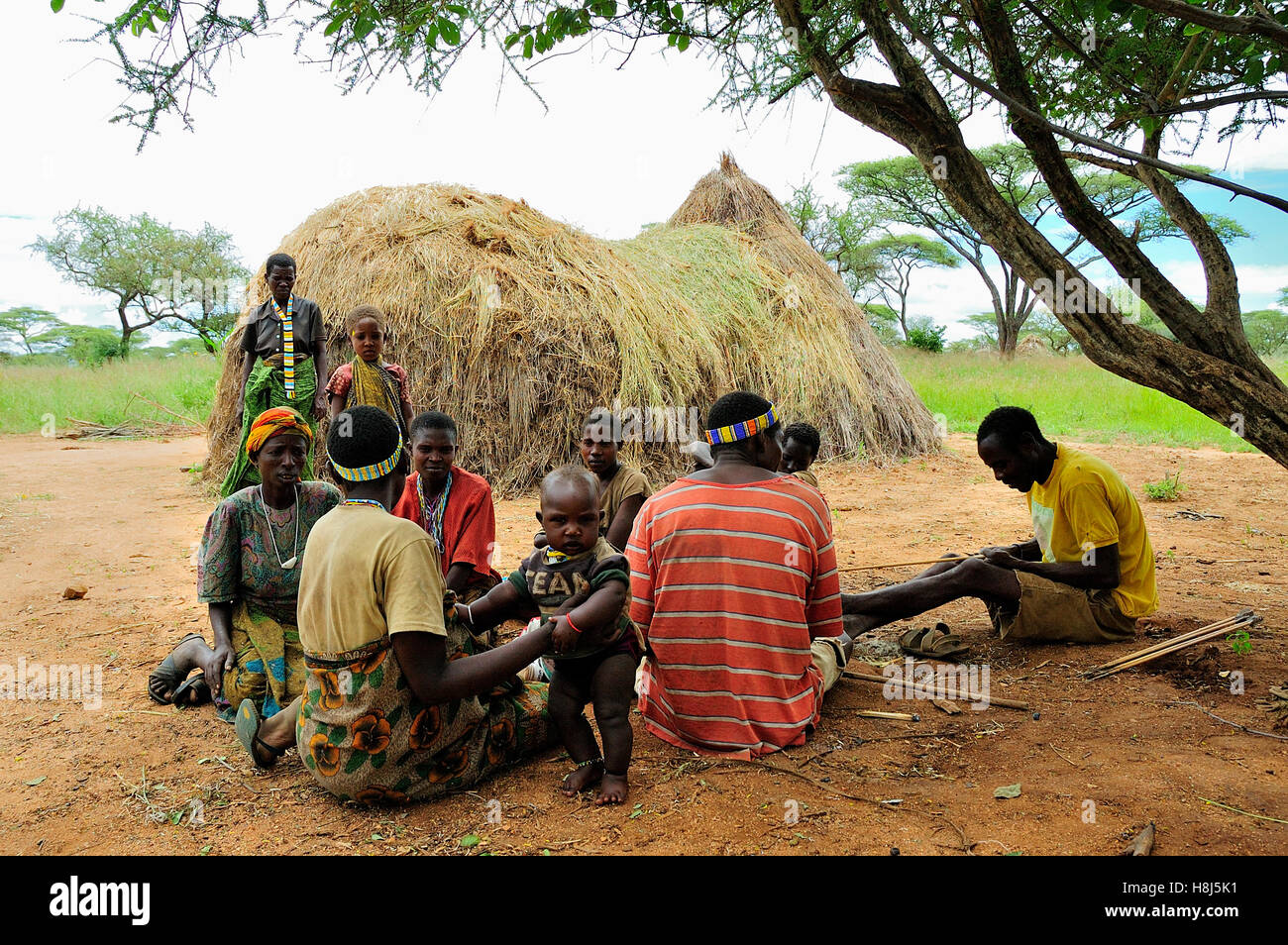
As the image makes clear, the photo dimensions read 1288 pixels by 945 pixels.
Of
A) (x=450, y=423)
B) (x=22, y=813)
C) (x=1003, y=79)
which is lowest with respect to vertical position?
(x=22, y=813)

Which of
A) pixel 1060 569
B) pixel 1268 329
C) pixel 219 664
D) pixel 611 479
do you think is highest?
pixel 1268 329

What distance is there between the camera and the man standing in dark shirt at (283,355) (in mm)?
5598

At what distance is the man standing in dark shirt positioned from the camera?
560 centimetres

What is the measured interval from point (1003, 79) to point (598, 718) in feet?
10.8

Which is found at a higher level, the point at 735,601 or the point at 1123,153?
the point at 1123,153

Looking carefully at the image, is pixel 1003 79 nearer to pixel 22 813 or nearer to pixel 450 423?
pixel 450 423

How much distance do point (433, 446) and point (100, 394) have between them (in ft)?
56.8

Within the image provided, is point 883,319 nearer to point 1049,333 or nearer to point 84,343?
point 1049,333

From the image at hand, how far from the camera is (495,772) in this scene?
2.99 meters

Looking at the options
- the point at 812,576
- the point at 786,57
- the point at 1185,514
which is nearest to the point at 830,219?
the point at 1185,514

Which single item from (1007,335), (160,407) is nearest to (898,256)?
(1007,335)

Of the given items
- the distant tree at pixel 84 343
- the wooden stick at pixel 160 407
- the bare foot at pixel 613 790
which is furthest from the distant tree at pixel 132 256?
the bare foot at pixel 613 790

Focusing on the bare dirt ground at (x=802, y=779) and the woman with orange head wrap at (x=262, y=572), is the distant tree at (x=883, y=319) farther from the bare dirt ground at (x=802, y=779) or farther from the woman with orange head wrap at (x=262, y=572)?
the woman with orange head wrap at (x=262, y=572)

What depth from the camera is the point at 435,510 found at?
4.03 m
